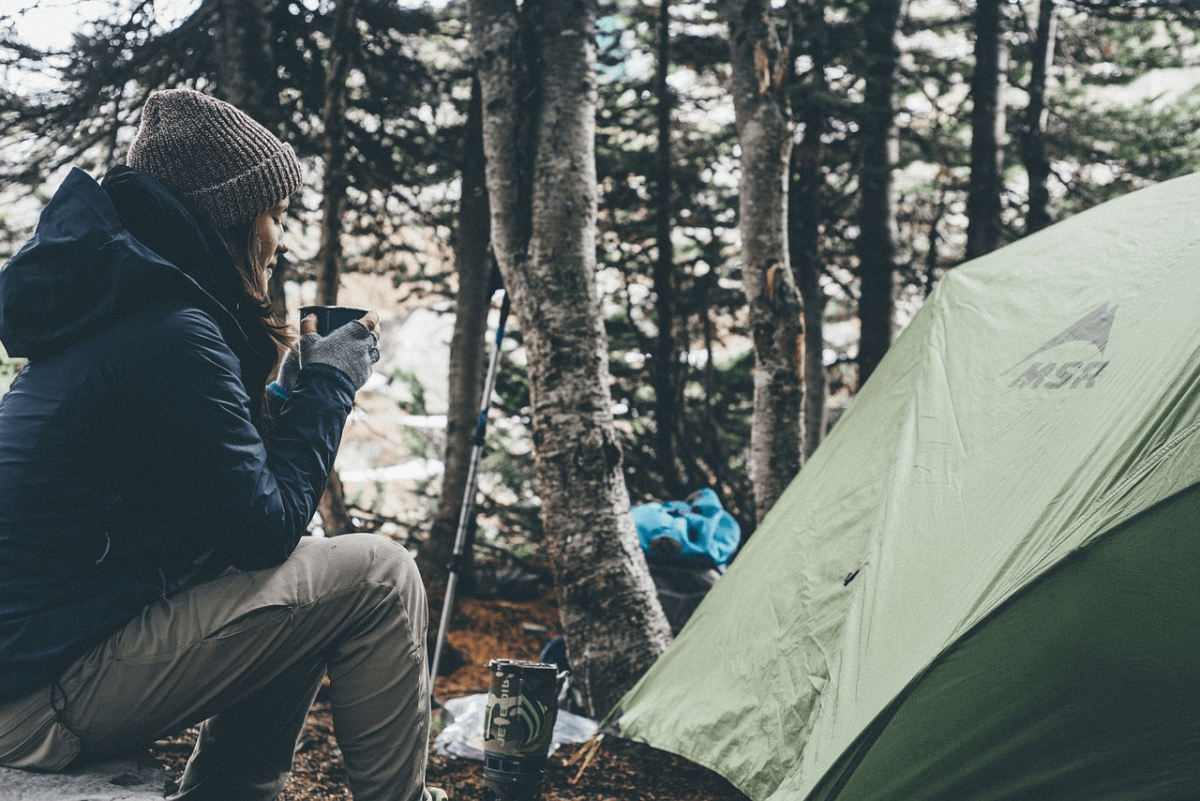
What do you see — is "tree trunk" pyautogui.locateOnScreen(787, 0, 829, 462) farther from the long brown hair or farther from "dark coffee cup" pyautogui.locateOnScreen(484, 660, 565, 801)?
the long brown hair

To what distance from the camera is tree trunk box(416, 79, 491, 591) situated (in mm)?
6684

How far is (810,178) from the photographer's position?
7551 mm

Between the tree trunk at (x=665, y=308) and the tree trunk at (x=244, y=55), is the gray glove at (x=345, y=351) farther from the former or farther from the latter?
the tree trunk at (x=665, y=308)

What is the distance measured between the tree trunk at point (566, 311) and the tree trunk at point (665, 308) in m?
2.87

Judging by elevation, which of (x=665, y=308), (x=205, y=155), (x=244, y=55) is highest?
(x=244, y=55)

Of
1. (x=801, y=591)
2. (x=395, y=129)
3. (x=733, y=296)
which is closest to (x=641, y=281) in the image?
(x=733, y=296)

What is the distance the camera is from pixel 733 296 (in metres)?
8.03

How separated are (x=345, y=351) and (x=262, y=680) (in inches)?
30.1

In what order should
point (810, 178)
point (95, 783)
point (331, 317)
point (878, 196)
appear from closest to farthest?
point (95, 783)
point (331, 317)
point (810, 178)
point (878, 196)

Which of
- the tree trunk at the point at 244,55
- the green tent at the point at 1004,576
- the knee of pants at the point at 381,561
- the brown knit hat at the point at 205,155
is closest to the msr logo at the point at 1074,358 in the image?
the green tent at the point at 1004,576

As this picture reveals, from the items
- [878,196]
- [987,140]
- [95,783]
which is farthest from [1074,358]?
[878,196]

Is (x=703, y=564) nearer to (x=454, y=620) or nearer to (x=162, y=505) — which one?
(x=454, y=620)

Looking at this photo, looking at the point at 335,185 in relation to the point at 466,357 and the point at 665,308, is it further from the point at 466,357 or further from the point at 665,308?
the point at 665,308

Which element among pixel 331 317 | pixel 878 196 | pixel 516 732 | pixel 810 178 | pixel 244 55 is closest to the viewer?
pixel 331 317
